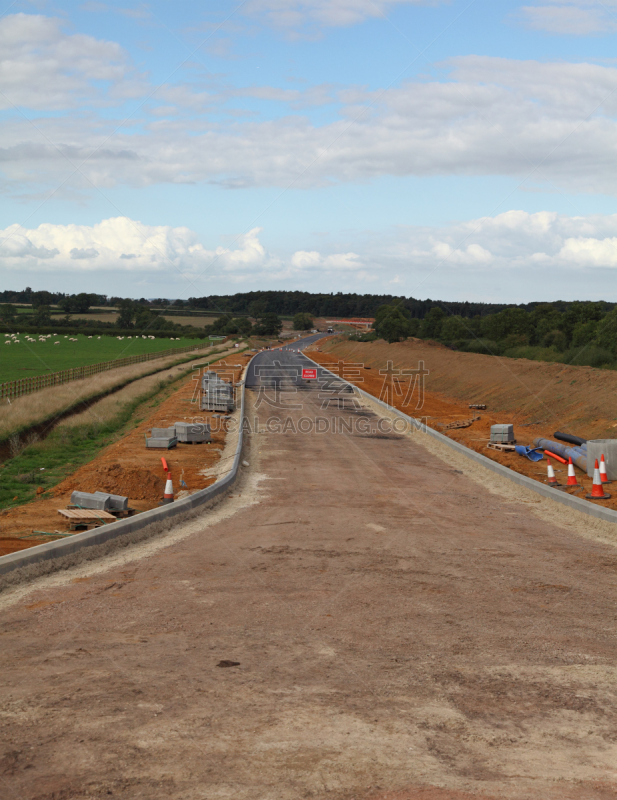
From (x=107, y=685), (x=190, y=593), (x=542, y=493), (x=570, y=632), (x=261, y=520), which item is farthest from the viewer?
(x=542, y=493)

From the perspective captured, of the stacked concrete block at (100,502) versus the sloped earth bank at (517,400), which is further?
the sloped earth bank at (517,400)

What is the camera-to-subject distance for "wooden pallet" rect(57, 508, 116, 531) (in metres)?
10.7

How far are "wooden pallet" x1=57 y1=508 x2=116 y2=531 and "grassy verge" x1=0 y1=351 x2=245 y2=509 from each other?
527 cm

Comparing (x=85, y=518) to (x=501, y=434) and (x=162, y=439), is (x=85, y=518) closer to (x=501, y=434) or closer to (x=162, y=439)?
(x=162, y=439)

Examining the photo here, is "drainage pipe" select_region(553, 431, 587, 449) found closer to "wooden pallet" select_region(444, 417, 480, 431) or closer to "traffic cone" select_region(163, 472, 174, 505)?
"wooden pallet" select_region(444, 417, 480, 431)

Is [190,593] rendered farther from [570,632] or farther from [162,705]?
[570,632]

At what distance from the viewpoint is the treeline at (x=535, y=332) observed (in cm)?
A: 5069

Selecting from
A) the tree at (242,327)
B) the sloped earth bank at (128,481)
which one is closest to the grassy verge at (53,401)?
the sloped earth bank at (128,481)

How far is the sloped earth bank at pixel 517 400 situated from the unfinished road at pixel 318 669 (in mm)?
6240

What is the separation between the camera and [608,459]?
15.6m

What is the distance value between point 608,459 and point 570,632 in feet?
32.6

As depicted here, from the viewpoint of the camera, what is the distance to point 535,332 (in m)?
95.8

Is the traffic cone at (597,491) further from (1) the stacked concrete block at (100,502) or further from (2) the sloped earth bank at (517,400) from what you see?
(1) the stacked concrete block at (100,502)

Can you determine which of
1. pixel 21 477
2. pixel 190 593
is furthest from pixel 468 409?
pixel 190 593
